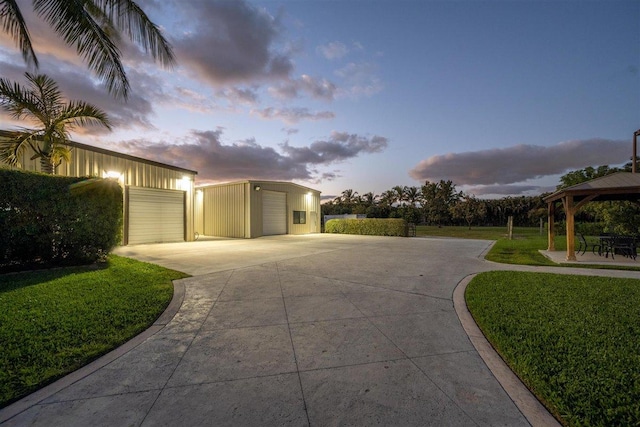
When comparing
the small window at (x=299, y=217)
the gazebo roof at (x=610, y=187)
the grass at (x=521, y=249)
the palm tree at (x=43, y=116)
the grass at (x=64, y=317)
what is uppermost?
the palm tree at (x=43, y=116)

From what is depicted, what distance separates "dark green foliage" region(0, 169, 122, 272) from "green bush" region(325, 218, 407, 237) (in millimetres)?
17444

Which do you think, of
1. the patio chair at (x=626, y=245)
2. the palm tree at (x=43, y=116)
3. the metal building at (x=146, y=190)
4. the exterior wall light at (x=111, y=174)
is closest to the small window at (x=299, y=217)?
the metal building at (x=146, y=190)

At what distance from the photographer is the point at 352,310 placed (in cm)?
417

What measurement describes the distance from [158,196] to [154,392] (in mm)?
14472

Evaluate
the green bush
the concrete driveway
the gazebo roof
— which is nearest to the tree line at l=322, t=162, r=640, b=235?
the green bush

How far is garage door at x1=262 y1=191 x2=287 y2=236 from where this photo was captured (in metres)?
19.6

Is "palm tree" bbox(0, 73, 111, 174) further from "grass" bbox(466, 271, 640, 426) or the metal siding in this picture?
"grass" bbox(466, 271, 640, 426)

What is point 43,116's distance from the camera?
871cm

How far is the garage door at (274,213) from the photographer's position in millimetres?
19639

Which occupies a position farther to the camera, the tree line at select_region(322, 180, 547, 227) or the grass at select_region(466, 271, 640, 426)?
the tree line at select_region(322, 180, 547, 227)

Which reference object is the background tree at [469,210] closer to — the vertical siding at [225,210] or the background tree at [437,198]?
the background tree at [437,198]

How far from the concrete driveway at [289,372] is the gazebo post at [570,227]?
754 centimetres

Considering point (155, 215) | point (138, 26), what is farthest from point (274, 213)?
point (138, 26)

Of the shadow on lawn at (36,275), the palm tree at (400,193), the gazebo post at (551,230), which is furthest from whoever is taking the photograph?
the palm tree at (400,193)
